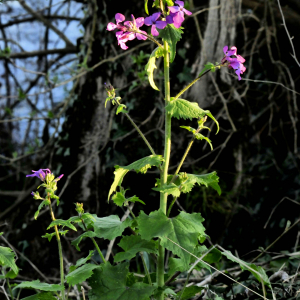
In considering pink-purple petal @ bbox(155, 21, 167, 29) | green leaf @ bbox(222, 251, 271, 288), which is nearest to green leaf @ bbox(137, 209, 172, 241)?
green leaf @ bbox(222, 251, 271, 288)

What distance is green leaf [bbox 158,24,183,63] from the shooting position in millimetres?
880

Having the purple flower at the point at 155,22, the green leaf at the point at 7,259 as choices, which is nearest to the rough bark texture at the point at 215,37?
the purple flower at the point at 155,22

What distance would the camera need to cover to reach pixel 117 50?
2445mm

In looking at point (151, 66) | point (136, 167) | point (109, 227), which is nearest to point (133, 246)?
point (109, 227)

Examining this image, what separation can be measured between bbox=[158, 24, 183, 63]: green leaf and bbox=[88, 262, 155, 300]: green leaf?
564 millimetres

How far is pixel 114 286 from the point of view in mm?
900

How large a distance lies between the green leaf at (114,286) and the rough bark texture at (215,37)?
62.1 inches

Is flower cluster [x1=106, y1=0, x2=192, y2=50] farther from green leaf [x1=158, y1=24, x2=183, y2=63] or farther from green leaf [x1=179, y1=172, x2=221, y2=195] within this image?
green leaf [x1=179, y1=172, x2=221, y2=195]

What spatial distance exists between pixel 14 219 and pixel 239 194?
1.81 metres

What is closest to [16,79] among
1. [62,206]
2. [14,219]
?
[14,219]

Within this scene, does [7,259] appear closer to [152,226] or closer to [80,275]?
[80,275]

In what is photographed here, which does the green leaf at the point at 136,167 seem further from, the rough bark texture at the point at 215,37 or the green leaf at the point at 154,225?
the rough bark texture at the point at 215,37

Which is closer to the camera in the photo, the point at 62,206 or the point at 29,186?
the point at 62,206

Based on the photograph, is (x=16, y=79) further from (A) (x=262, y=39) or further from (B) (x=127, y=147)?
(A) (x=262, y=39)
